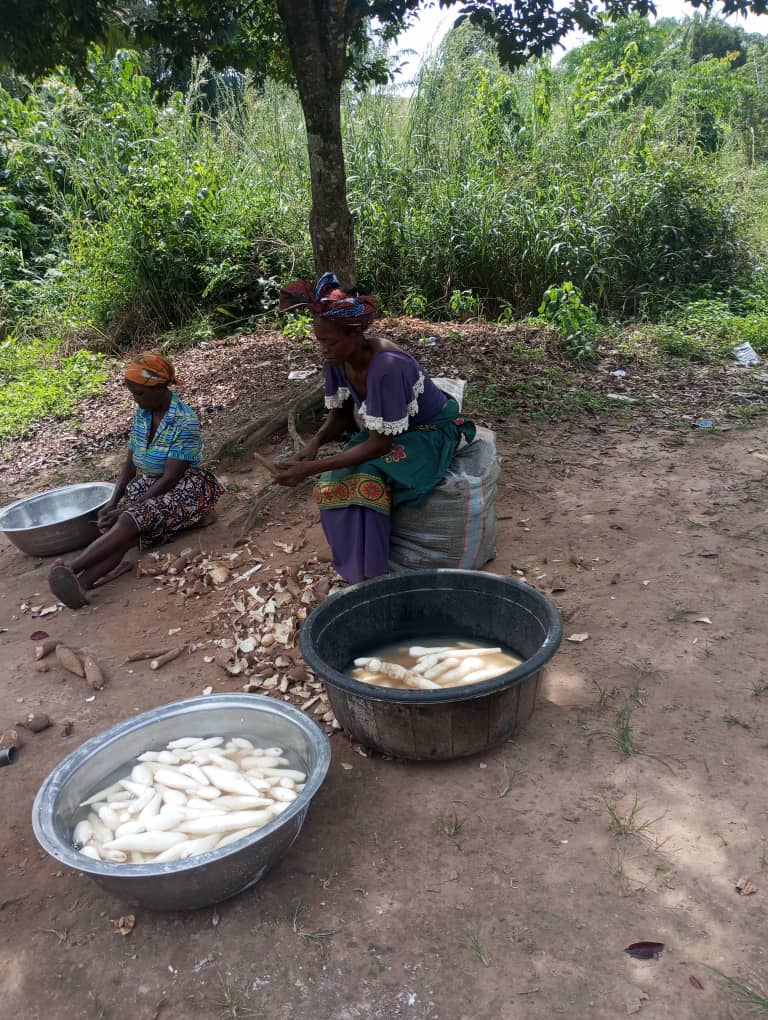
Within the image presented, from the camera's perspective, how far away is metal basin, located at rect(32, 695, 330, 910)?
66.9 inches

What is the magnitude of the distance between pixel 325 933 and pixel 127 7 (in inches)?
199

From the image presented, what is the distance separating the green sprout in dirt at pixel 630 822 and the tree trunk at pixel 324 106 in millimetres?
3382

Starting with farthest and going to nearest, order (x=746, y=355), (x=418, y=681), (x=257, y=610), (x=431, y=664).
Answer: (x=746, y=355), (x=257, y=610), (x=431, y=664), (x=418, y=681)

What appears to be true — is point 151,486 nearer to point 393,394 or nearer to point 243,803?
point 393,394

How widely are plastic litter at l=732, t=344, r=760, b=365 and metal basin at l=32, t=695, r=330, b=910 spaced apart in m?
5.24

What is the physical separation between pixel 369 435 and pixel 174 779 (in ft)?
4.81

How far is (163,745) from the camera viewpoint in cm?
231

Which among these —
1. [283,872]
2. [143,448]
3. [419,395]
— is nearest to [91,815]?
[283,872]

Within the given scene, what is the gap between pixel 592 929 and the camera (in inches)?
68.2

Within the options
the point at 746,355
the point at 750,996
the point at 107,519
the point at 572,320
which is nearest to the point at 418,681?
the point at 750,996

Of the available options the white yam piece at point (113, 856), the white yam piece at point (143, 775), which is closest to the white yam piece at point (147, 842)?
the white yam piece at point (113, 856)

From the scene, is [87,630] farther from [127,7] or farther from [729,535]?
[127,7]

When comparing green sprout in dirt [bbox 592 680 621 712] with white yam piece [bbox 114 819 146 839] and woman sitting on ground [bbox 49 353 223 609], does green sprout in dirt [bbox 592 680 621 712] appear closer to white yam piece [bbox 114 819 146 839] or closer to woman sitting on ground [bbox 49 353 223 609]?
white yam piece [bbox 114 819 146 839]

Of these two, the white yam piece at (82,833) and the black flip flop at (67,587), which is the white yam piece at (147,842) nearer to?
the white yam piece at (82,833)
